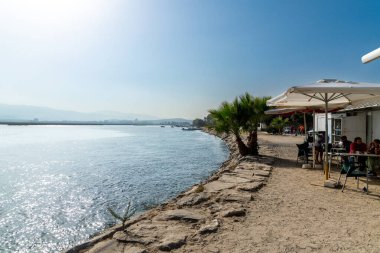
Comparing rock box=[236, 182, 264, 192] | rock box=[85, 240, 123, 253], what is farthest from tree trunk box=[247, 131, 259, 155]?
rock box=[85, 240, 123, 253]

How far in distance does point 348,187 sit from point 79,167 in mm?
13012

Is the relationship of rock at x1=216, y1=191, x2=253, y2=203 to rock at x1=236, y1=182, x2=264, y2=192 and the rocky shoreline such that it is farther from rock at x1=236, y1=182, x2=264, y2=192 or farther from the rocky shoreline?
rock at x1=236, y1=182, x2=264, y2=192

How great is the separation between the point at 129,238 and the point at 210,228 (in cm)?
106

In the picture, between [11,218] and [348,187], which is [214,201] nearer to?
[348,187]

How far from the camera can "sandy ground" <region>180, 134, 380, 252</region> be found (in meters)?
3.60

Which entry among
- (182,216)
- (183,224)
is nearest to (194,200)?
(182,216)

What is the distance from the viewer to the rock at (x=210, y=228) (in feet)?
13.4

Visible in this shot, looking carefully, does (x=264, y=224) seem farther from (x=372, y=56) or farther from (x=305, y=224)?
(x=372, y=56)

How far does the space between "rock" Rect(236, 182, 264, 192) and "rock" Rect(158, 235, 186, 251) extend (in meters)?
2.77

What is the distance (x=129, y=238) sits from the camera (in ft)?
13.0

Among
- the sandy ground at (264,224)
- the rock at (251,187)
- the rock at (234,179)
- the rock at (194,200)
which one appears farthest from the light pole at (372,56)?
the rock at (234,179)

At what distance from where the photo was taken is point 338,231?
4039 millimetres

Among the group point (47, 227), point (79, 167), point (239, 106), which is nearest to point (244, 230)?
point (47, 227)

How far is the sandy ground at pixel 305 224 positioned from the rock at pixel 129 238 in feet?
1.64
